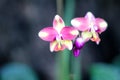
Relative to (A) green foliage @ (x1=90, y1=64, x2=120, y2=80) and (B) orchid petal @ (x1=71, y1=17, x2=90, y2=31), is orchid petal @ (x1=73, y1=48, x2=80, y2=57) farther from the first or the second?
(A) green foliage @ (x1=90, y1=64, x2=120, y2=80)

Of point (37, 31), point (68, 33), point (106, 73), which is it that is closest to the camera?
point (68, 33)

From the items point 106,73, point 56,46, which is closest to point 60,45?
point 56,46

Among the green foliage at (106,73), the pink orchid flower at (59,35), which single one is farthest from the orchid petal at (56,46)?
Answer: the green foliage at (106,73)

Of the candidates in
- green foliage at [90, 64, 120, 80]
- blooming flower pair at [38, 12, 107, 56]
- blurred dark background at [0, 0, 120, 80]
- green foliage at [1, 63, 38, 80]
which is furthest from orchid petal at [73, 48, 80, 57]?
blurred dark background at [0, 0, 120, 80]

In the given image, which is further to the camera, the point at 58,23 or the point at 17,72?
the point at 17,72

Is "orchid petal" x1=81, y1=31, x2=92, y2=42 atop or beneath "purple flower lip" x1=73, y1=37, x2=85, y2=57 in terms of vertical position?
atop

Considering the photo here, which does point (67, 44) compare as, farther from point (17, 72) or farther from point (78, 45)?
point (17, 72)

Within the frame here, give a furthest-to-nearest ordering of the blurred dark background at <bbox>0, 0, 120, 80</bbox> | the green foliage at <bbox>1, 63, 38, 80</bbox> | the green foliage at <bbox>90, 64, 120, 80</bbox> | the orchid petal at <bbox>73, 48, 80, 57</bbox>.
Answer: the blurred dark background at <bbox>0, 0, 120, 80</bbox> → the green foliage at <bbox>1, 63, 38, 80</bbox> → the green foliage at <bbox>90, 64, 120, 80</bbox> → the orchid petal at <bbox>73, 48, 80, 57</bbox>

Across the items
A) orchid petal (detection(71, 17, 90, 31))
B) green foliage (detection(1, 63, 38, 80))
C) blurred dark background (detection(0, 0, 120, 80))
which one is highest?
orchid petal (detection(71, 17, 90, 31))
